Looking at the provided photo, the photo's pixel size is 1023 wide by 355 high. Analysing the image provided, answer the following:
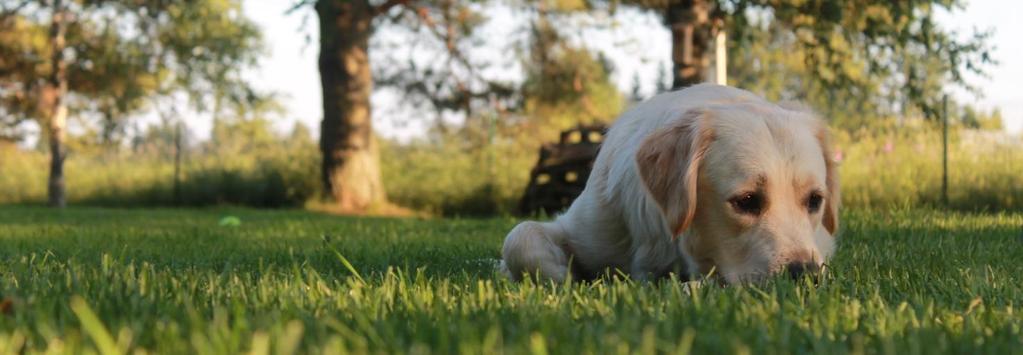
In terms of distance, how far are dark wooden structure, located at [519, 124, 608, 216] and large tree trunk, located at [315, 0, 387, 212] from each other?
3.61m

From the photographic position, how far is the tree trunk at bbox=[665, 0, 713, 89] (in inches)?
491

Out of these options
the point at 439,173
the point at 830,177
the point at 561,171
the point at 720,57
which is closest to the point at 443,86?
the point at 439,173

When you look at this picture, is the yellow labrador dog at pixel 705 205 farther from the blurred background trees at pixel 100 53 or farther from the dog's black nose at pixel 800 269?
the blurred background trees at pixel 100 53

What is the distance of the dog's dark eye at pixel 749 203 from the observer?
3.51m

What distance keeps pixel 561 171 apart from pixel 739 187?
11.6m

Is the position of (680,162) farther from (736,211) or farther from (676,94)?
(676,94)

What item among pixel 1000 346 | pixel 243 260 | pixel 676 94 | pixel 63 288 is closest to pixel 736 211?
pixel 676 94

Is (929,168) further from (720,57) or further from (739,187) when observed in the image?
(739,187)

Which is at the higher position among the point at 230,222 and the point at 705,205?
the point at 705,205

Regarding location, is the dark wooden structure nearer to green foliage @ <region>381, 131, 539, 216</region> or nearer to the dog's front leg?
green foliage @ <region>381, 131, 539, 216</region>

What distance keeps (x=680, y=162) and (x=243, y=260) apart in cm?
243

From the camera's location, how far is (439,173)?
19.8 m

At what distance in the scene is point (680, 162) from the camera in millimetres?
3635

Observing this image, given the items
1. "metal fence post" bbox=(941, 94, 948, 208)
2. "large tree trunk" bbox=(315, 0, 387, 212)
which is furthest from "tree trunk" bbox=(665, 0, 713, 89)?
"large tree trunk" bbox=(315, 0, 387, 212)
